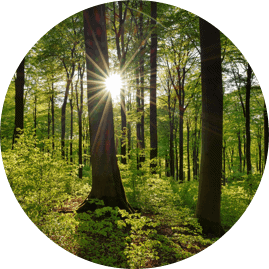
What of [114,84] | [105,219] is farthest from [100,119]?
[105,219]

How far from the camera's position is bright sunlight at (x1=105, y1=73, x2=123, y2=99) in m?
4.07

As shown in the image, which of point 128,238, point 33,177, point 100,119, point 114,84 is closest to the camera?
point 128,238

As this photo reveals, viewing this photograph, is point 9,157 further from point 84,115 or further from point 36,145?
point 84,115

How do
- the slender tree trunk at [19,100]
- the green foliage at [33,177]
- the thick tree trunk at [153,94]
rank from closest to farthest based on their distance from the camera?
the green foliage at [33,177] → the slender tree trunk at [19,100] → the thick tree trunk at [153,94]

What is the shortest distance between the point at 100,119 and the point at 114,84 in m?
1.05

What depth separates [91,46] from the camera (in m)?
4.02

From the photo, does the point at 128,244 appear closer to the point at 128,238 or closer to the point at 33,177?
the point at 128,238

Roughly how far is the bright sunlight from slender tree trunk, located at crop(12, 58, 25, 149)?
5.93 ft

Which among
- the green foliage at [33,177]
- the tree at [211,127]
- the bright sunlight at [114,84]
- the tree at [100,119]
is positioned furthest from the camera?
the bright sunlight at [114,84]

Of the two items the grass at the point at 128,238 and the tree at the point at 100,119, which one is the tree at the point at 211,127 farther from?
the tree at the point at 100,119

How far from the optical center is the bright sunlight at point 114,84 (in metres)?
4.07

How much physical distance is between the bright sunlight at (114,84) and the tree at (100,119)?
6.0 inches

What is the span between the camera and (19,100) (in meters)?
3.37

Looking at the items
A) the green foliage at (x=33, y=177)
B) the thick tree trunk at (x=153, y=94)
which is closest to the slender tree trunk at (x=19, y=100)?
the green foliage at (x=33, y=177)
